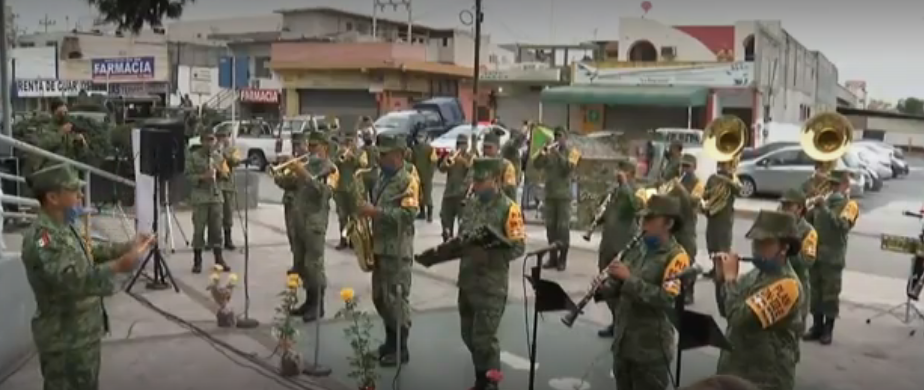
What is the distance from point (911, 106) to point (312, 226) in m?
48.0

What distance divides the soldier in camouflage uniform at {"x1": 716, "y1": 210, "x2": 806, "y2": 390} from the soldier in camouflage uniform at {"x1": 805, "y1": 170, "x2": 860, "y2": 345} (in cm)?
419

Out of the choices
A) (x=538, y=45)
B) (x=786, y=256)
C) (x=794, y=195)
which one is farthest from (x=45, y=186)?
(x=538, y=45)

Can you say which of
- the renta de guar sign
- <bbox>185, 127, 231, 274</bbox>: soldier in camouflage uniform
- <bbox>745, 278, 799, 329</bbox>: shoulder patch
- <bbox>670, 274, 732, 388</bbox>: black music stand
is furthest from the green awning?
<bbox>670, 274, 732, 388</bbox>: black music stand

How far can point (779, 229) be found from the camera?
14.3ft

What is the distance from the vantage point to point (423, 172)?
15492mm

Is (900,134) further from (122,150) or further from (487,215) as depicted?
(487,215)

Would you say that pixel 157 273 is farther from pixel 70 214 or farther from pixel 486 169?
pixel 70 214

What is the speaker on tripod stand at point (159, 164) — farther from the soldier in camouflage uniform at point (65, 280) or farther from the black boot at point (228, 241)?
the soldier in camouflage uniform at point (65, 280)

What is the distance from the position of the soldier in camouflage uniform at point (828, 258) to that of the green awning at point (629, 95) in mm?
22925

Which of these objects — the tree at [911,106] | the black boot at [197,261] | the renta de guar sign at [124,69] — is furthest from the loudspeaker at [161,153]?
the tree at [911,106]

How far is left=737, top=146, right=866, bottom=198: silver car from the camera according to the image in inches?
841

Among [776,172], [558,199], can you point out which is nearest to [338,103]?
[776,172]

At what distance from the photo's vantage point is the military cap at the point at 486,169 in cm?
614

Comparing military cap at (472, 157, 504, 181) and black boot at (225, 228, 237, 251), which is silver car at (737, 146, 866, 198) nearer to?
black boot at (225, 228, 237, 251)
